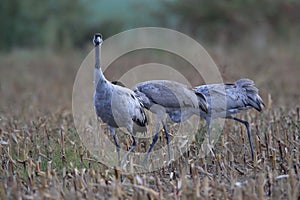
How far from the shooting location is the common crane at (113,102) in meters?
6.80

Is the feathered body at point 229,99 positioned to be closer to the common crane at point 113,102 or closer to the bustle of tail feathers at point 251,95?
the bustle of tail feathers at point 251,95

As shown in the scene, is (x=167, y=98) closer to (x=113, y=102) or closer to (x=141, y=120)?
(x=141, y=120)

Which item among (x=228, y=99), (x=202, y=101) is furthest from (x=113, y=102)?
(x=228, y=99)

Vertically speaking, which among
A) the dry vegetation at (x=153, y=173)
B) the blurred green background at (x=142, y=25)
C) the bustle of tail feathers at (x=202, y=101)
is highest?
the blurred green background at (x=142, y=25)

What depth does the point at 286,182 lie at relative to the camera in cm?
557

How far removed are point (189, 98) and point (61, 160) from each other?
5.59ft

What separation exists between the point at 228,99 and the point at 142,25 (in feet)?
68.3

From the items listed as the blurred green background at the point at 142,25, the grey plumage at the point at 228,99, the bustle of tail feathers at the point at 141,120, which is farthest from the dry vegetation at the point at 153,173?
the blurred green background at the point at 142,25

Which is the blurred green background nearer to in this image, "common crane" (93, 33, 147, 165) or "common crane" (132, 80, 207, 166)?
"common crane" (132, 80, 207, 166)

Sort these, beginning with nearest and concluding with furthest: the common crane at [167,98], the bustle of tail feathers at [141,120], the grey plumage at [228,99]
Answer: the bustle of tail feathers at [141,120] → the common crane at [167,98] → the grey plumage at [228,99]

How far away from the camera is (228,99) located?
7.44 meters

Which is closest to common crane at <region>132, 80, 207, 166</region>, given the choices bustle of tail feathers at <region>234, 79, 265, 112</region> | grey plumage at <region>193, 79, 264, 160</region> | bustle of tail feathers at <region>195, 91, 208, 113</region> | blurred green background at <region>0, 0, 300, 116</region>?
bustle of tail feathers at <region>195, 91, 208, 113</region>

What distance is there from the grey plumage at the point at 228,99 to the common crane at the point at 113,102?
2.94 feet

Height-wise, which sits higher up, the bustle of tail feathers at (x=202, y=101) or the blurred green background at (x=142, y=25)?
the blurred green background at (x=142, y=25)
